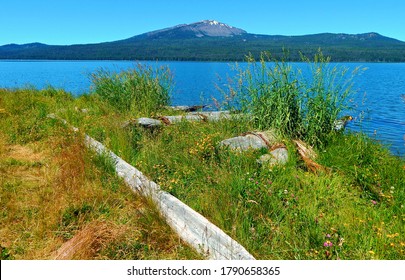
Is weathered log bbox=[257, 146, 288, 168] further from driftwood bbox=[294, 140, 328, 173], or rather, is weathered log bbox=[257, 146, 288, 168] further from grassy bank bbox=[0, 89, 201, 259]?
grassy bank bbox=[0, 89, 201, 259]

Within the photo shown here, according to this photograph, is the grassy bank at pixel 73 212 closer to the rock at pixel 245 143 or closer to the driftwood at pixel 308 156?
the rock at pixel 245 143

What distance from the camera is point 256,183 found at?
515 cm

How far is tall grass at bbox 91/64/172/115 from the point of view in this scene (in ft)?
42.9

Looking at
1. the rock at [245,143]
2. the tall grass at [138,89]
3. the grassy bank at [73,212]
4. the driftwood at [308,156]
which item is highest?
the tall grass at [138,89]

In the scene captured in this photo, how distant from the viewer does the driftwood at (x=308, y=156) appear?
21.4 ft

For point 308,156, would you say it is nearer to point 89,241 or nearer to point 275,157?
point 275,157


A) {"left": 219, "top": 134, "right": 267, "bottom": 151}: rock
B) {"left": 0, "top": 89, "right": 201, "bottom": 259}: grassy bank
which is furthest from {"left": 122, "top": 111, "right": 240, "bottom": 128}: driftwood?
{"left": 219, "top": 134, "right": 267, "bottom": 151}: rock

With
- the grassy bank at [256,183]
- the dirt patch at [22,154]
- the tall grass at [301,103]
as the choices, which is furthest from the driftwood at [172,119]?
the dirt patch at [22,154]

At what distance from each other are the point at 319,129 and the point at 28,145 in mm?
7502

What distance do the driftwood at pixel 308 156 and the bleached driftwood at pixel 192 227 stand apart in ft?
10.3

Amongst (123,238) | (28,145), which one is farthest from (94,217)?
(28,145)

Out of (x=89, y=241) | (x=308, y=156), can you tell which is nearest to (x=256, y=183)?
(x=308, y=156)

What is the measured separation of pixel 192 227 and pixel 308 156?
12.6 ft
